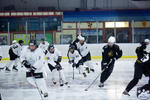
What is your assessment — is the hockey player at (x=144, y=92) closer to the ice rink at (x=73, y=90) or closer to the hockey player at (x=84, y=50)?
the ice rink at (x=73, y=90)

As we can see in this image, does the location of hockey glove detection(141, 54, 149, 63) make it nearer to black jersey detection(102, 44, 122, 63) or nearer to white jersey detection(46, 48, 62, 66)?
black jersey detection(102, 44, 122, 63)

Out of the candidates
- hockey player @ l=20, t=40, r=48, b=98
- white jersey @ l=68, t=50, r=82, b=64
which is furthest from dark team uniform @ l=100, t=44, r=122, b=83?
hockey player @ l=20, t=40, r=48, b=98

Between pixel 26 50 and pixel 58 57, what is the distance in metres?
1.53

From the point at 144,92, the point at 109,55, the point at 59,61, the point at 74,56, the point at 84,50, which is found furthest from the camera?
the point at 84,50

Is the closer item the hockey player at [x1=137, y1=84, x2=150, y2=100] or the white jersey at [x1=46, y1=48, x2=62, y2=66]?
the hockey player at [x1=137, y1=84, x2=150, y2=100]

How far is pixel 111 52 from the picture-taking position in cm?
→ 725

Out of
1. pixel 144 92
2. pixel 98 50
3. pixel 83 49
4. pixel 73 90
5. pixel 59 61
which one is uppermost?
pixel 83 49

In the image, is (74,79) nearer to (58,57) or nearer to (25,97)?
(58,57)

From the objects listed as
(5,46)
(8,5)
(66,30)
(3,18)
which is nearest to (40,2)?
(8,5)

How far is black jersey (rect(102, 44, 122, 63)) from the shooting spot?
7.12 meters

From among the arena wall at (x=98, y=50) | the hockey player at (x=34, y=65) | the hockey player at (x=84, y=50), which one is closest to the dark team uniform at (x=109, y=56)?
the hockey player at (x=34, y=65)

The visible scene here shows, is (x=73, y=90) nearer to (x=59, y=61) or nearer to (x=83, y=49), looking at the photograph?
(x=59, y=61)

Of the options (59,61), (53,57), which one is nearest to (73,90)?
(59,61)

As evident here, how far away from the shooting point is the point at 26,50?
243 inches
